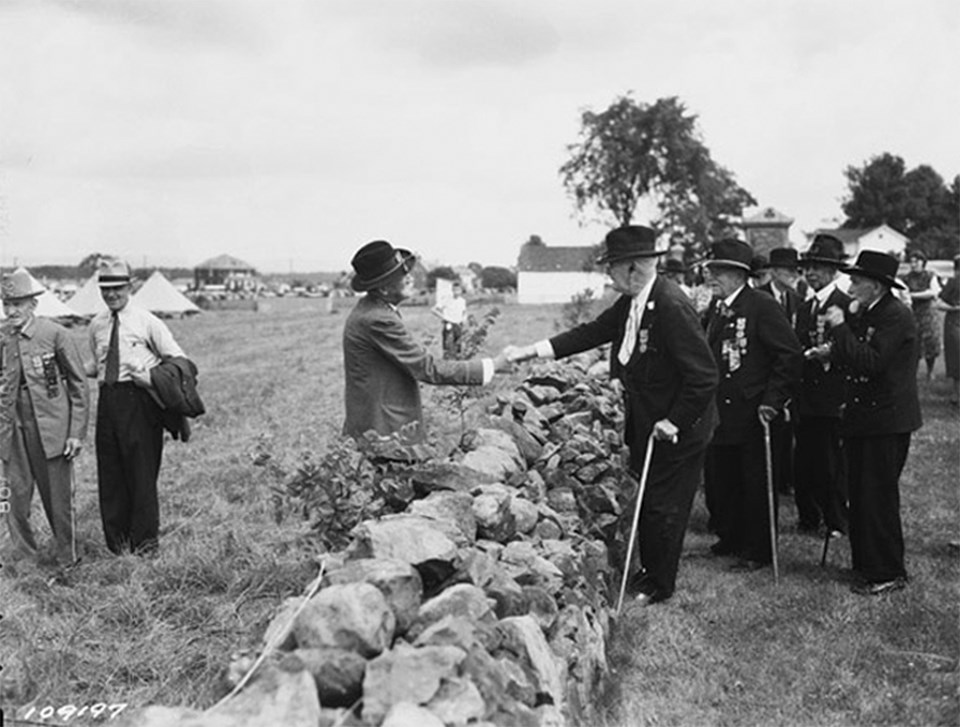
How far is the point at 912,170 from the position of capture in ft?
209

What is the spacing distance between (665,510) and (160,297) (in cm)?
4384

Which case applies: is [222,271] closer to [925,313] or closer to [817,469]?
[925,313]

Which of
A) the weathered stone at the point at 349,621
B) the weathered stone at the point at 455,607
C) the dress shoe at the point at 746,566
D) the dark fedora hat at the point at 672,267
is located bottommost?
the dress shoe at the point at 746,566

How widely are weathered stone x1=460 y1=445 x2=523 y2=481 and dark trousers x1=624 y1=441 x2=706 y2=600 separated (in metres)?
0.84

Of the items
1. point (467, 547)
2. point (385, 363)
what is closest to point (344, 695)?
point (467, 547)

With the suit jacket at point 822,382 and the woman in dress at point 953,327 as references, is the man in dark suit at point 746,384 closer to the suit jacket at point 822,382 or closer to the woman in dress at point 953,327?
the suit jacket at point 822,382

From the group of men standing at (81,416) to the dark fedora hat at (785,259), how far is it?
5.20m

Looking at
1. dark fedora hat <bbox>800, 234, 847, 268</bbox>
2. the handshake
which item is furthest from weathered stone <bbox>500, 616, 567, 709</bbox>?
dark fedora hat <bbox>800, 234, 847, 268</bbox>

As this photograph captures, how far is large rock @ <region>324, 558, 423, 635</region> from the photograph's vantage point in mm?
3344

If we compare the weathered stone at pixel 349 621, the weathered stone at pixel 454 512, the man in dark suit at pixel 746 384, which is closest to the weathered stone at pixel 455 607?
the weathered stone at pixel 349 621

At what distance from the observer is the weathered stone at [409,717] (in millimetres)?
2596

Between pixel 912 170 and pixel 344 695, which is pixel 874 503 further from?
pixel 912 170

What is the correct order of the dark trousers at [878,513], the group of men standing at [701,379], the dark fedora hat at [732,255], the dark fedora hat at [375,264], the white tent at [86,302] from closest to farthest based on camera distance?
the dark fedora hat at [375,264] < the group of men standing at [701,379] < the dark trousers at [878,513] < the dark fedora hat at [732,255] < the white tent at [86,302]

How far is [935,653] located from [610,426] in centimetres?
382
